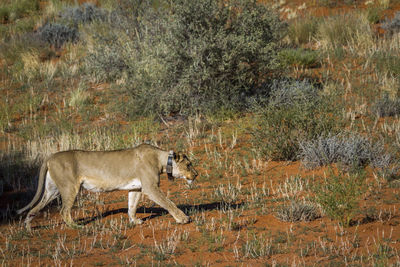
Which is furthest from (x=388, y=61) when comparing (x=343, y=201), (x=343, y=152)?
(x=343, y=201)

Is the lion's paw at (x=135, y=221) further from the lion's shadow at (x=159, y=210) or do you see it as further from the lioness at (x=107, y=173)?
the lion's shadow at (x=159, y=210)

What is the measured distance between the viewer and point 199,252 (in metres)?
6.11

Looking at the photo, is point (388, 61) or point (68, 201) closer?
point (68, 201)

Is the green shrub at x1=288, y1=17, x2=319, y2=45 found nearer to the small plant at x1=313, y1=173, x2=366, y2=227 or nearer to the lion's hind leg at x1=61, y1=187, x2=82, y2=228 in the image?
the small plant at x1=313, y1=173, x2=366, y2=227

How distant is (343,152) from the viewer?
9430mm

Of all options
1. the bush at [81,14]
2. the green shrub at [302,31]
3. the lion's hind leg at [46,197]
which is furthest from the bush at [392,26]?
the lion's hind leg at [46,197]

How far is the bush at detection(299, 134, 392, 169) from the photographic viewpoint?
366 inches

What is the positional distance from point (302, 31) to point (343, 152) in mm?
12406

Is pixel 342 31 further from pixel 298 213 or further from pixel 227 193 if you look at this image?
pixel 298 213

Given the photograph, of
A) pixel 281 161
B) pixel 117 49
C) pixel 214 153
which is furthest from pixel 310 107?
pixel 117 49

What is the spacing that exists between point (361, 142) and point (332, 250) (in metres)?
4.45

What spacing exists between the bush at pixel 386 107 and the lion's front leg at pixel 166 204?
731 centimetres

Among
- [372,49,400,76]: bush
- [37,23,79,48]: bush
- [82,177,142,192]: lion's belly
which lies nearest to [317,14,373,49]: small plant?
[372,49,400,76]: bush

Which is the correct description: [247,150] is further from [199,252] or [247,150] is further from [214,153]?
[199,252]
